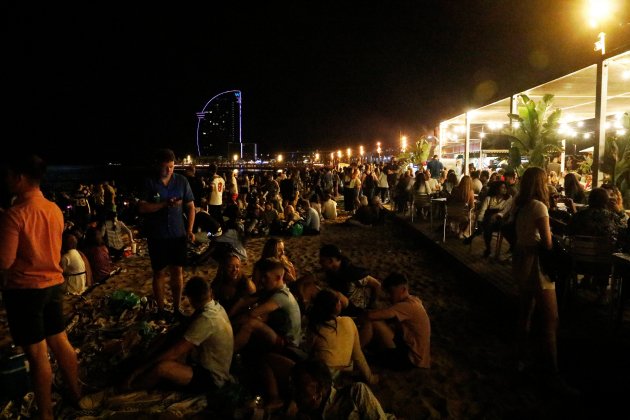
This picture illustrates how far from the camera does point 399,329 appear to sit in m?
4.04

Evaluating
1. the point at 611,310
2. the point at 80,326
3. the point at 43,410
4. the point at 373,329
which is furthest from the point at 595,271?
the point at 80,326

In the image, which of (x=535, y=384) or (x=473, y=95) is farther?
(x=473, y=95)

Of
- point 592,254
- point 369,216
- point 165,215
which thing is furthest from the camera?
point 369,216

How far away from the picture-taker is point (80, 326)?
5078mm

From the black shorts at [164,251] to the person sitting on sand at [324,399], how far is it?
2317 mm

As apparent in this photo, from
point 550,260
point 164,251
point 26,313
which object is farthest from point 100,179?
point 550,260

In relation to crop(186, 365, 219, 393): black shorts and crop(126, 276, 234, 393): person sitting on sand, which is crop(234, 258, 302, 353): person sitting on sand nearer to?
crop(126, 276, 234, 393): person sitting on sand

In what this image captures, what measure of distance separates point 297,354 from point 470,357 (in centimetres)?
184

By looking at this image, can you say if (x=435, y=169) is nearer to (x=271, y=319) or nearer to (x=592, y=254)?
(x=592, y=254)

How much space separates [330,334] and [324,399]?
0.58m

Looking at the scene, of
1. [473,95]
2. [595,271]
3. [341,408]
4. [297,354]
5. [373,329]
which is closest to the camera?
[341,408]

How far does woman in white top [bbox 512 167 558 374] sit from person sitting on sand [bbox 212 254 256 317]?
2.56 m

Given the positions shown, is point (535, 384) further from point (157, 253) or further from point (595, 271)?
point (157, 253)

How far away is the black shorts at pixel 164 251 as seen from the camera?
462 cm
